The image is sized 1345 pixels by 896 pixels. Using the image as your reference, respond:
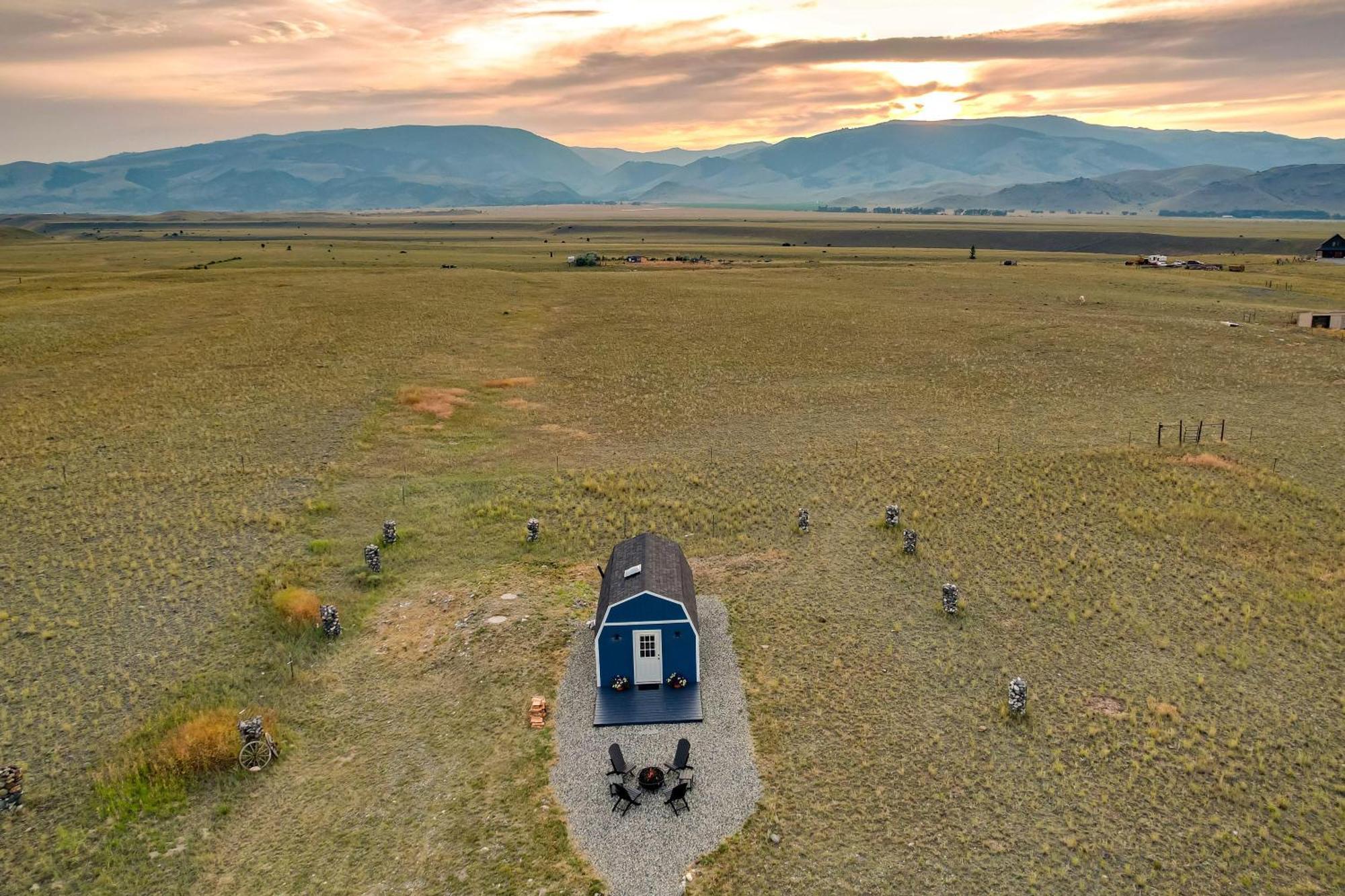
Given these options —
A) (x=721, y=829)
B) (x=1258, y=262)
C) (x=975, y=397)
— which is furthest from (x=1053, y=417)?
(x=1258, y=262)

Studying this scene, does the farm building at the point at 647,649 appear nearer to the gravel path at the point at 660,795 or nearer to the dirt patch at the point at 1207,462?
the gravel path at the point at 660,795

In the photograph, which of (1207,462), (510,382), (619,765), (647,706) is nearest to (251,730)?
(619,765)

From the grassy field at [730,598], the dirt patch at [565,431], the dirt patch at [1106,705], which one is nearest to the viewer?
the grassy field at [730,598]

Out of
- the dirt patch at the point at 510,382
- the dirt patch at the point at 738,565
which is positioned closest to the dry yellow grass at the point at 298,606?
the dirt patch at the point at 738,565

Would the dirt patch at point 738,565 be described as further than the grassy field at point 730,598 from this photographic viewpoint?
Yes

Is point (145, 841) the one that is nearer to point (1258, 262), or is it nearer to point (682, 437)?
point (682, 437)

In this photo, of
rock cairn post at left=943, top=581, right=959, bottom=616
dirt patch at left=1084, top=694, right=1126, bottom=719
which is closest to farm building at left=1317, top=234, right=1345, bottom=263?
rock cairn post at left=943, top=581, right=959, bottom=616
